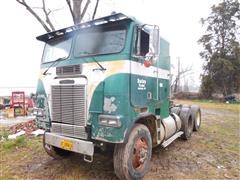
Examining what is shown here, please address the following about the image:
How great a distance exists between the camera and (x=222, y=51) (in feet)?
87.9

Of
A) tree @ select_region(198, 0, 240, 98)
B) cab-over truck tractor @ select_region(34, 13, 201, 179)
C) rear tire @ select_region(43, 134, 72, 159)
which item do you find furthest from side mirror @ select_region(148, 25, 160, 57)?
tree @ select_region(198, 0, 240, 98)

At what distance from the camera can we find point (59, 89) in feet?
14.3

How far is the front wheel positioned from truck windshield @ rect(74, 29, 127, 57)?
1.41m

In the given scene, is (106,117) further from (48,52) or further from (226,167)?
(226,167)

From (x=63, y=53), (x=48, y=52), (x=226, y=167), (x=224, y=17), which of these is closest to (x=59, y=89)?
(x=63, y=53)

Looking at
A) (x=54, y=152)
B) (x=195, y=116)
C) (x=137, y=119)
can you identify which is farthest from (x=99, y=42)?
(x=195, y=116)

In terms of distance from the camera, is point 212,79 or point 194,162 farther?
point 212,79

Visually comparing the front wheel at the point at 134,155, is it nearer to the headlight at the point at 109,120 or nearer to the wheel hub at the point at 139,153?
the wheel hub at the point at 139,153

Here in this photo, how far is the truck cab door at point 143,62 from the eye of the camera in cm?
393

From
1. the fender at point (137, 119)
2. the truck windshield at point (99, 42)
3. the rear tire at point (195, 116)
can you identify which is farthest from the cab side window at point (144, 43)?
the rear tire at point (195, 116)

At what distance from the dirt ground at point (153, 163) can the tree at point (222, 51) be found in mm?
21435

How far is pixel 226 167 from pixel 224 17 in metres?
26.1

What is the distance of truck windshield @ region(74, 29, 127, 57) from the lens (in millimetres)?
3953

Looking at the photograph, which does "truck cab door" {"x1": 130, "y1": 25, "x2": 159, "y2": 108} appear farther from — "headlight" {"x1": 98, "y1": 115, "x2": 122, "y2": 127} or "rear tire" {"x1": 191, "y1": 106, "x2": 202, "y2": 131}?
"rear tire" {"x1": 191, "y1": 106, "x2": 202, "y2": 131}
